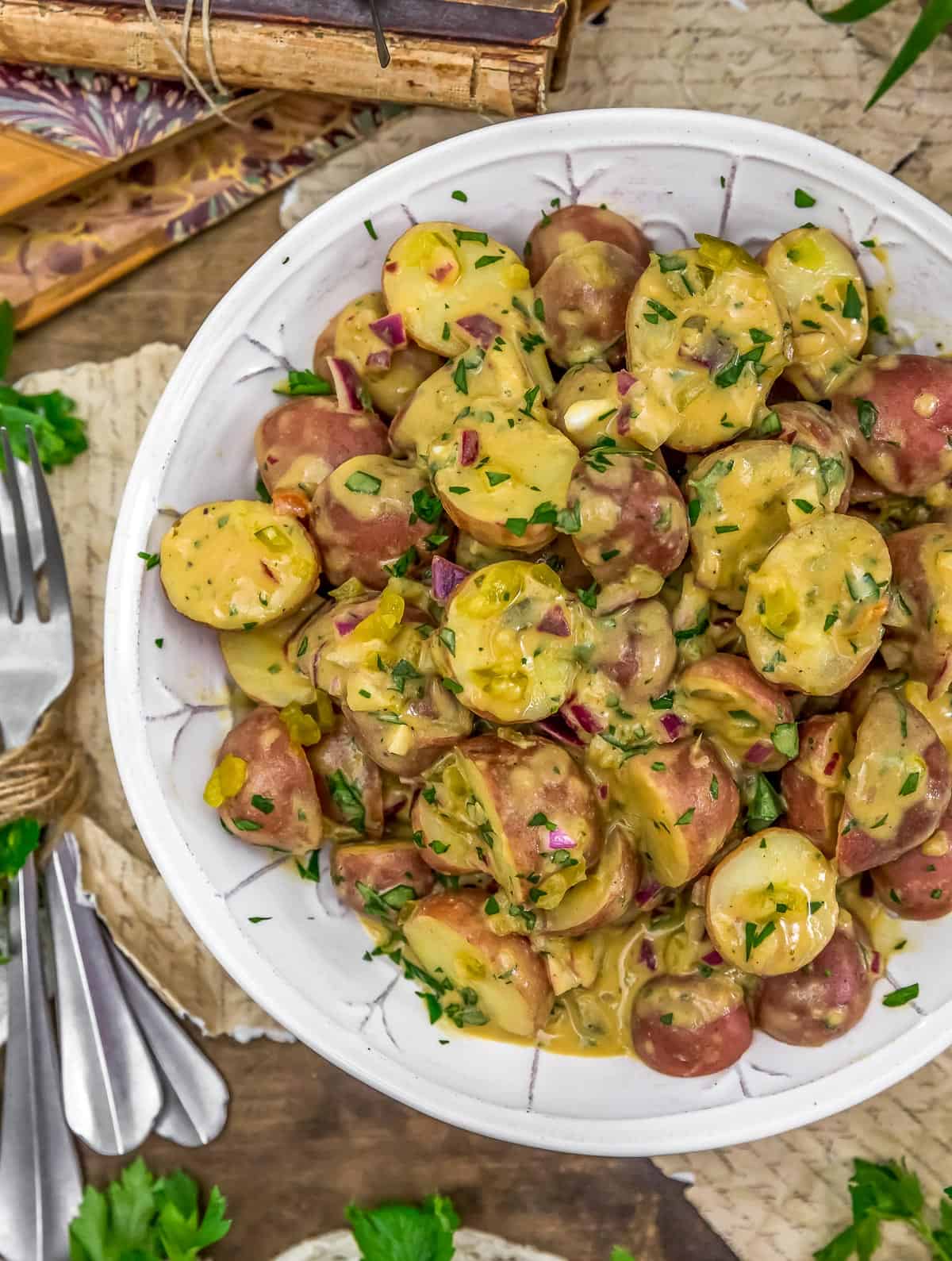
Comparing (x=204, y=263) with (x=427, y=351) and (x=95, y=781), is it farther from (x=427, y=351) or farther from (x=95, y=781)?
(x=95, y=781)

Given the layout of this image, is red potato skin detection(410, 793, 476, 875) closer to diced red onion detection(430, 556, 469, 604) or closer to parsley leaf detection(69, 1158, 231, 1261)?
diced red onion detection(430, 556, 469, 604)

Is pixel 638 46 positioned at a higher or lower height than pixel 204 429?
higher

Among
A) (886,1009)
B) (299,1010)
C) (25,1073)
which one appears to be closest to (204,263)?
(299,1010)

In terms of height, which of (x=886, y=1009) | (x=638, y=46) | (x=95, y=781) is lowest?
(x=95, y=781)

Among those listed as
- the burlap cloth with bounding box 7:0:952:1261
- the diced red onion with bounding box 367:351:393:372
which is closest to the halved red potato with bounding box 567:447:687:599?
the diced red onion with bounding box 367:351:393:372

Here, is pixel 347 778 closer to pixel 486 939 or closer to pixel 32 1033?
pixel 486 939

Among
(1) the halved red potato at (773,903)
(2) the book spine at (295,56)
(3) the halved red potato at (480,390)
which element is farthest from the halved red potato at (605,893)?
(2) the book spine at (295,56)
